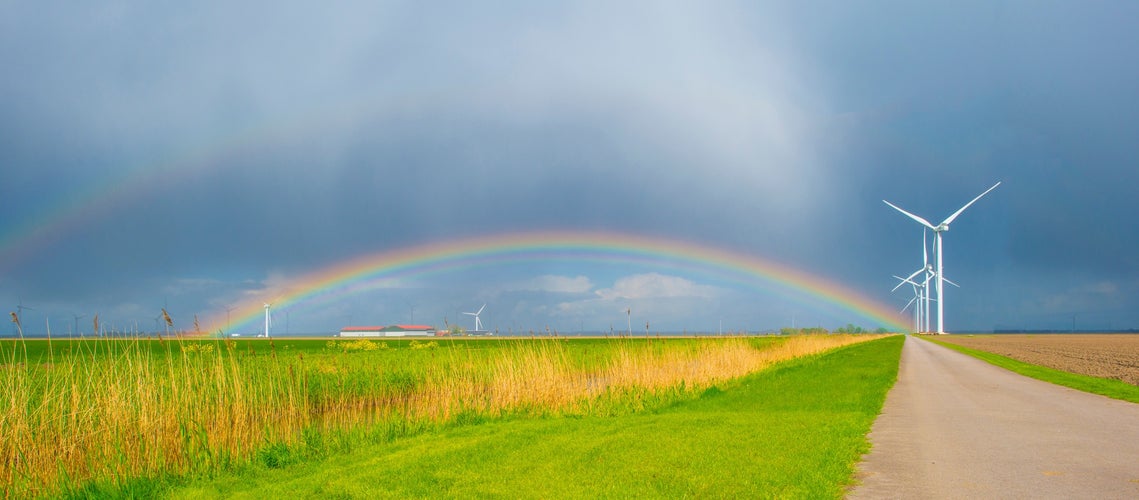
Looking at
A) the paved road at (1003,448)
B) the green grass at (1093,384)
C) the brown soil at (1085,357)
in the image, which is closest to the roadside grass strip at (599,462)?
the paved road at (1003,448)

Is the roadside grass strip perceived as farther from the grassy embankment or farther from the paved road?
the grassy embankment

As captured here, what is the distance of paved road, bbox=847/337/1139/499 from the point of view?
922 cm

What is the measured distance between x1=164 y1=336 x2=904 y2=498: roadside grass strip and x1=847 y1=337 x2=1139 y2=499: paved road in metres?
0.66

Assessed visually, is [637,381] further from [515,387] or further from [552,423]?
[552,423]

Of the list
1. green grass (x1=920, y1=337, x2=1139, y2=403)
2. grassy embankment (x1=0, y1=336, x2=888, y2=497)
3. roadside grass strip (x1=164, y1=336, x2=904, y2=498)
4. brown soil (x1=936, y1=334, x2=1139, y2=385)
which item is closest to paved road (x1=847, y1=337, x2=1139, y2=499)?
roadside grass strip (x1=164, y1=336, x2=904, y2=498)

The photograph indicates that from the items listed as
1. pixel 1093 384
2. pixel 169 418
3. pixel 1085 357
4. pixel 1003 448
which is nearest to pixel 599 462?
pixel 1003 448

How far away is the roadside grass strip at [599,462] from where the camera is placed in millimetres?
9406

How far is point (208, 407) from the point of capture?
14.9 m

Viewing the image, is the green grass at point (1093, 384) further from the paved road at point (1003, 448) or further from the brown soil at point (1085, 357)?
the brown soil at point (1085, 357)

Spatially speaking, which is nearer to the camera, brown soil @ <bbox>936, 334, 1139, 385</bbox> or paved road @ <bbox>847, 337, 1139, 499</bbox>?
paved road @ <bbox>847, 337, 1139, 499</bbox>

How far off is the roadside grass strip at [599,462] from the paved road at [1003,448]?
659 mm

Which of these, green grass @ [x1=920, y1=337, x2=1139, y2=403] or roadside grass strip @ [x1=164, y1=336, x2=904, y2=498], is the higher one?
roadside grass strip @ [x1=164, y1=336, x2=904, y2=498]

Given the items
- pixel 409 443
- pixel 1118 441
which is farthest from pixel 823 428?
pixel 409 443

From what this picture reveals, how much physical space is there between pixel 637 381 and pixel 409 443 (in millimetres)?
11052
